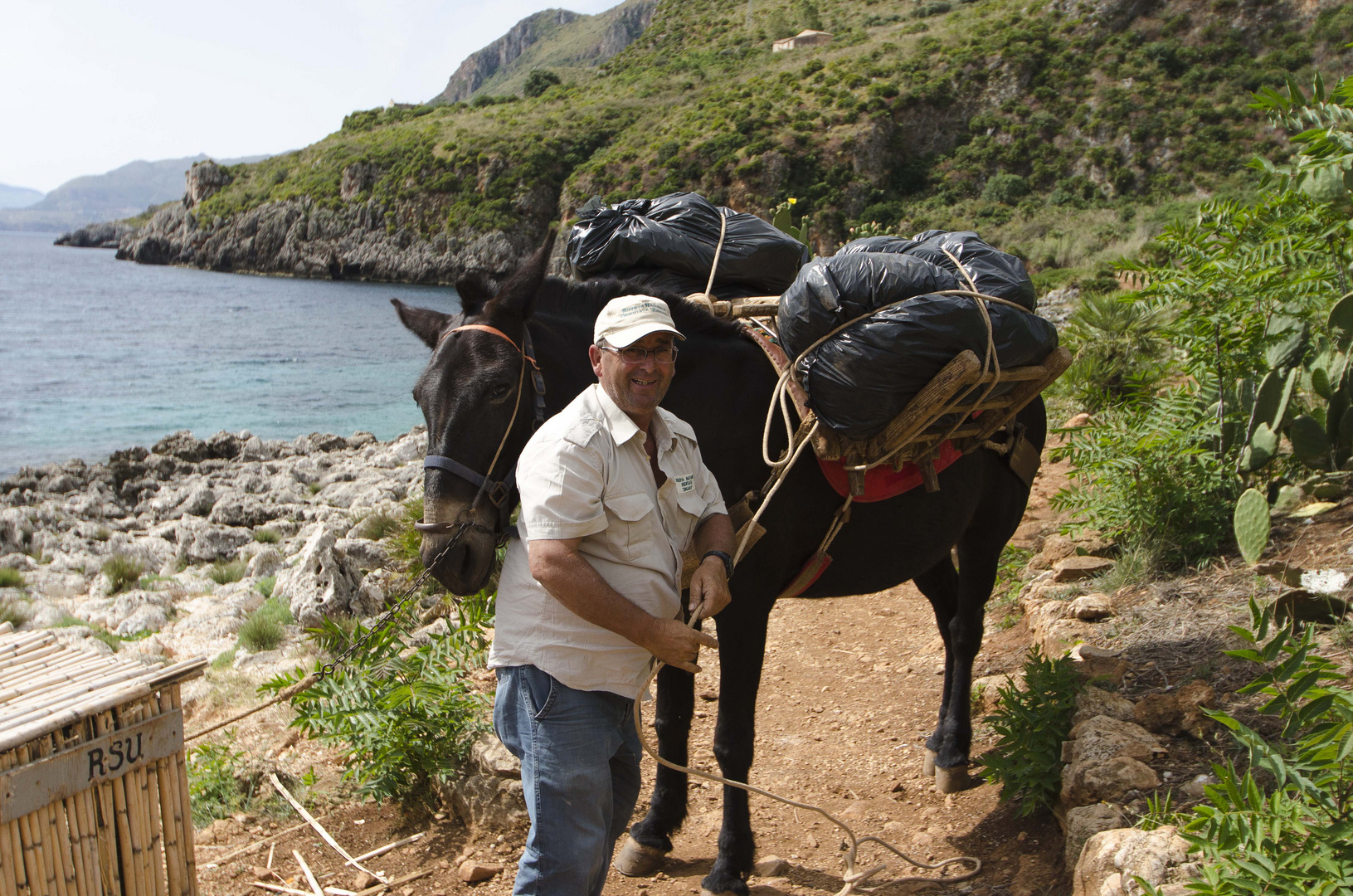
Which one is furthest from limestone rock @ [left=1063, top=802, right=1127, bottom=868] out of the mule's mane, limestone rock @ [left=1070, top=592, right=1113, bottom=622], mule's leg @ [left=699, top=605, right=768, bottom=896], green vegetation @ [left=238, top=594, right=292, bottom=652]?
green vegetation @ [left=238, top=594, right=292, bottom=652]

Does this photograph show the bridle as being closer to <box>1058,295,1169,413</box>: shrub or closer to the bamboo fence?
the bamboo fence

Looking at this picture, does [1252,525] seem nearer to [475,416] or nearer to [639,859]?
[639,859]

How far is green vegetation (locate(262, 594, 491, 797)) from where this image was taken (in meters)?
4.06

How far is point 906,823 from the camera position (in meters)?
4.19

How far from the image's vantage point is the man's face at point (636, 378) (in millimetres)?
2514

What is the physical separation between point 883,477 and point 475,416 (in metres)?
1.69

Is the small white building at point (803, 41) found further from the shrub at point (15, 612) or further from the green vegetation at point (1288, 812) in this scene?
the green vegetation at point (1288, 812)

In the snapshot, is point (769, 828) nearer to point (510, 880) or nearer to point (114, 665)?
point (510, 880)

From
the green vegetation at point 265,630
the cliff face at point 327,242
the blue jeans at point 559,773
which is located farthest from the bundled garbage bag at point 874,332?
the cliff face at point 327,242

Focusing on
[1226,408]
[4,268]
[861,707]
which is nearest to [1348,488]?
[1226,408]

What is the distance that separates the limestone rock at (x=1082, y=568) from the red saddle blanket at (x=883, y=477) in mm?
2454

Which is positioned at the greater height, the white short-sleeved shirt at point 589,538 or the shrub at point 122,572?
the white short-sleeved shirt at point 589,538

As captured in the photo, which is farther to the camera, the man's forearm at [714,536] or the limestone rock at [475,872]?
the limestone rock at [475,872]

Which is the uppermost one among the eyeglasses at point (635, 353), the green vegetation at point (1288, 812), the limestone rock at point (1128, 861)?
the eyeglasses at point (635, 353)
